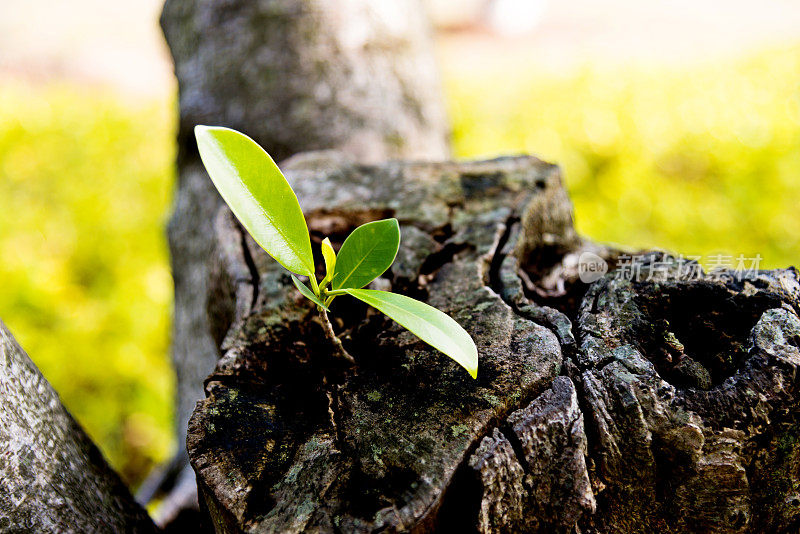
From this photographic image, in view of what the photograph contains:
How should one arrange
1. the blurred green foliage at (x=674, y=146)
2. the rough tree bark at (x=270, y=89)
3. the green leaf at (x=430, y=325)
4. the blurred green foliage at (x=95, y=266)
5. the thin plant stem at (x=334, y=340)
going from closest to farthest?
the green leaf at (x=430, y=325) → the thin plant stem at (x=334, y=340) → the rough tree bark at (x=270, y=89) → the blurred green foliage at (x=95, y=266) → the blurred green foliage at (x=674, y=146)

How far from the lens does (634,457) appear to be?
0.56 m

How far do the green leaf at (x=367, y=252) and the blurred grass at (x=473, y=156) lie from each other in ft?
5.35

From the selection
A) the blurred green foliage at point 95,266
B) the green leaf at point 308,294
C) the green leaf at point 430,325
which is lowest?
the blurred green foliage at point 95,266

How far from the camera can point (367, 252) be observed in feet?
1.93

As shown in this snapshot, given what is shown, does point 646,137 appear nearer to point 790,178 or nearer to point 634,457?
point 790,178

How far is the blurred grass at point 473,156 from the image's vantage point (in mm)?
2047

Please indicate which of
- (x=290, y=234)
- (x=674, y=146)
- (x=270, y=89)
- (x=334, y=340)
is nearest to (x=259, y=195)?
(x=290, y=234)

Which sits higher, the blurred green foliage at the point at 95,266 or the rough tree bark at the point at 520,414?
the rough tree bark at the point at 520,414

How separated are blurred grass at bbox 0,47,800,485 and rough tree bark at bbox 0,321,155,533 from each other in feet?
4.74

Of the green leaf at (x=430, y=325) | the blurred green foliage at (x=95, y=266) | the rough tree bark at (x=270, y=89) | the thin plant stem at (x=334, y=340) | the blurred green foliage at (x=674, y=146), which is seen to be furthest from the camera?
the blurred green foliage at (x=674, y=146)

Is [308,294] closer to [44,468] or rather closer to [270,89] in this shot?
[44,468]

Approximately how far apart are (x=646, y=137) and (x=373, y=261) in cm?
206

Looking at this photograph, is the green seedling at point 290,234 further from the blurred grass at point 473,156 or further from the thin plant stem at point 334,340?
the blurred grass at point 473,156

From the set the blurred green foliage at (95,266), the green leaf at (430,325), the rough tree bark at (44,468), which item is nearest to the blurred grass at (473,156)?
the blurred green foliage at (95,266)
